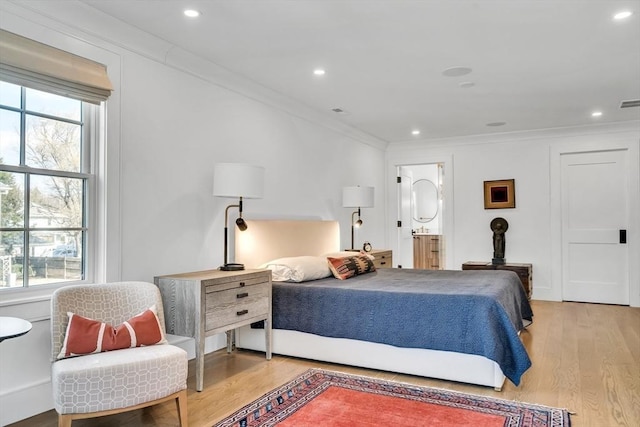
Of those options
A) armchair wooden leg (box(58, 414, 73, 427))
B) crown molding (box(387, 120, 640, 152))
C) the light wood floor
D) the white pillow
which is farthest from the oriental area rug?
crown molding (box(387, 120, 640, 152))

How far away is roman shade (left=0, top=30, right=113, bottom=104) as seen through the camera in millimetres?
2418

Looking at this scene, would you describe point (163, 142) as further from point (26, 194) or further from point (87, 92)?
point (26, 194)

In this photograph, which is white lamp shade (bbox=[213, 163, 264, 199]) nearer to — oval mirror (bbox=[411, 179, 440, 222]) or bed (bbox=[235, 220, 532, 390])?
bed (bbox=[235, 220, 532, 390])

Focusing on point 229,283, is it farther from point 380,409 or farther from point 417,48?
point 417,48

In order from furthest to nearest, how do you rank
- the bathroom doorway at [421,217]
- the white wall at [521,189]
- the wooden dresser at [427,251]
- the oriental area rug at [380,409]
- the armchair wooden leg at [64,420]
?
the wooden dresser at [427,251], the bathroom doorway at [421,217], the white wall at [521,189], the oriental area rug at [380,409], the armchair wooden leg at [64,420]

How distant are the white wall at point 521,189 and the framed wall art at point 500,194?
7 centimetres

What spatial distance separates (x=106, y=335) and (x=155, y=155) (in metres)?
1.42

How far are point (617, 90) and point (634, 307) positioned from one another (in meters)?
2.97

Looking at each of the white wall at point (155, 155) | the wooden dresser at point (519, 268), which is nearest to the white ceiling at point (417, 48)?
the white wall at point (155, 155)

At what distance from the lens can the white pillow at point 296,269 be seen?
3885 mm

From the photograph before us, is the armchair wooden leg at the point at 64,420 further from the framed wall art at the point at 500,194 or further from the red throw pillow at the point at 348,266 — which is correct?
the framed wall art at the point at 500,194

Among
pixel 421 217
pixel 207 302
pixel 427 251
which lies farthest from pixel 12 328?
pixel 421 217

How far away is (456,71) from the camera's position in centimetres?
397

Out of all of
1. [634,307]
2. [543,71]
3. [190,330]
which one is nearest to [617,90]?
[543,71]
